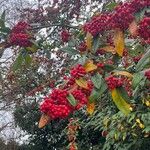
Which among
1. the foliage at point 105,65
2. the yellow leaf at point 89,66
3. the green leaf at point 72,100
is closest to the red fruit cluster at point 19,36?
the foliage at point 105,65

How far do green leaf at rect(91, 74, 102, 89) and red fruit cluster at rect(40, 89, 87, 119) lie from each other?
0.38 feet

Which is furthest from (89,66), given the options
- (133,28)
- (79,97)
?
(133,28)

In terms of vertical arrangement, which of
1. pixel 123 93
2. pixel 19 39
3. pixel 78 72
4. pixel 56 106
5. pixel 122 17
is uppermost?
pixel 19 39

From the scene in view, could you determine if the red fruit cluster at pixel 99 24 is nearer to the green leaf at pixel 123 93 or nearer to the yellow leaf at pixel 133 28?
the yellow leaf at pixel 133 28

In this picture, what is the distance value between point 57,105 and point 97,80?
0.33 metres

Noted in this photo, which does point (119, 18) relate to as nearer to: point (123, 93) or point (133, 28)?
point (133, 28)

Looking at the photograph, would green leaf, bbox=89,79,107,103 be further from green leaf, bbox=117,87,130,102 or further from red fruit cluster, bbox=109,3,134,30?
red fruit cluster, bbox=109,3,134,30

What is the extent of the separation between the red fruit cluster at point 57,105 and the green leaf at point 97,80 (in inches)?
4.6

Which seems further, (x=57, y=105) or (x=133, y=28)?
(x=133, y=28)

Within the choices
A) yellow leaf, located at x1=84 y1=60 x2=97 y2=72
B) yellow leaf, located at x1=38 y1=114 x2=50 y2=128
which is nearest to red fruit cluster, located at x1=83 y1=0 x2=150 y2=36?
yellow leaf, located at x1=84 y1=60 x2=97 y2=72

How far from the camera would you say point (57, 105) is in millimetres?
1776

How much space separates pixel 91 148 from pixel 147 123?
9.74 ft

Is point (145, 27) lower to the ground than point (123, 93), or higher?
higher

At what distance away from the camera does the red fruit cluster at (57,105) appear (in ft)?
5.75
